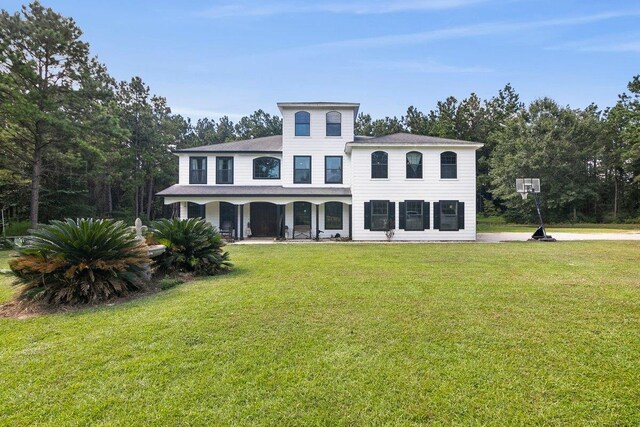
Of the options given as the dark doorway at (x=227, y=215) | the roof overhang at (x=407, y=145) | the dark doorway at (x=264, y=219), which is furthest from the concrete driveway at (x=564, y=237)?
the dark doorway at (x=227, y=215)

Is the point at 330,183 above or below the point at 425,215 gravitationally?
above

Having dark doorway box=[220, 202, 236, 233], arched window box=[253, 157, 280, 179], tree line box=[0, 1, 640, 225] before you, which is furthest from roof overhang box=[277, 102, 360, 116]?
tree line box=[0, 1, 640, 225]

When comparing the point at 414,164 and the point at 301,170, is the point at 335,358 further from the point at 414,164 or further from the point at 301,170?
the point at 301,170

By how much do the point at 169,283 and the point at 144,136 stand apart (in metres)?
26.1

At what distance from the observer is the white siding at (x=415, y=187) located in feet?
56.4

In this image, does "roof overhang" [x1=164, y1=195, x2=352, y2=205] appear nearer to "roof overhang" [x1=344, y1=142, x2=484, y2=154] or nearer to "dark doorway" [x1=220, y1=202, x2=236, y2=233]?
"dark doorway" [x1=220, y1=202, x2=236, y2=233]

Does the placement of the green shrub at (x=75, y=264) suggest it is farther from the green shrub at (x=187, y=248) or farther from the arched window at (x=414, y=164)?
the arched window at (x=414, y=164)

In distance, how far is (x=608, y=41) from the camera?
41.6 feet

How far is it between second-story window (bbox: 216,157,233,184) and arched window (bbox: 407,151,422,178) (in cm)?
1036

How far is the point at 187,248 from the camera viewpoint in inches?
314

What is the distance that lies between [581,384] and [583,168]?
1483 inches

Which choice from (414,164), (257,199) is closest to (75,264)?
(257,199)

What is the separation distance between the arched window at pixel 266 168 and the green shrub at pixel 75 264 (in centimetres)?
1359

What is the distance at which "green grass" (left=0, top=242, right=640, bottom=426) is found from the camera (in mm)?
2494
